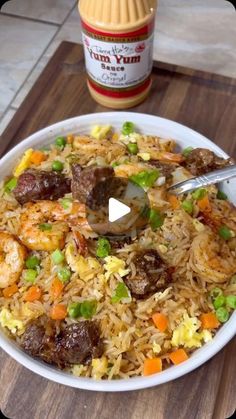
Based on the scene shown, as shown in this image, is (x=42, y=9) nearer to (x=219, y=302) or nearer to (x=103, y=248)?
(x=103, y=248)

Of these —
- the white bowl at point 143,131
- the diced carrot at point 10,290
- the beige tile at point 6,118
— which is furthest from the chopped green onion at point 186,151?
the beige tile at point 6,118

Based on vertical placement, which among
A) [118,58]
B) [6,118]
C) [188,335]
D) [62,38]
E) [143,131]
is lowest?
[6,118]

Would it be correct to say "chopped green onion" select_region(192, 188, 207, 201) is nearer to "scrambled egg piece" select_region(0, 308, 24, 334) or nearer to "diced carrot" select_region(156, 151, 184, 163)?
"diced carrot" select_region(156, 151, 184, 163)

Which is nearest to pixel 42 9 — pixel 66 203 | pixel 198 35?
pixel 198 35

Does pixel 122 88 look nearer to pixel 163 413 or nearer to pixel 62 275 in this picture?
pixel 62 275

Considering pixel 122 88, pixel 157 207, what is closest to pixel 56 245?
pixel 157 207
